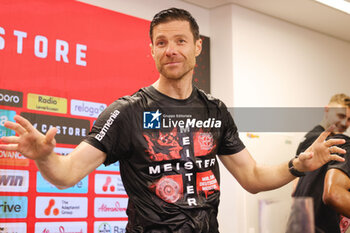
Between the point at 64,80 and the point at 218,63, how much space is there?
168cm

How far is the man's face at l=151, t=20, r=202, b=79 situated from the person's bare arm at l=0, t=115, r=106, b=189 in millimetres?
432

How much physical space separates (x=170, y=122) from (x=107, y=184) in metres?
1.93

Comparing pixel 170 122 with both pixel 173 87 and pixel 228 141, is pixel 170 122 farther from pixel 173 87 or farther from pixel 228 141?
pixel 228 141

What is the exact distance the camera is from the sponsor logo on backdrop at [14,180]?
3.12m

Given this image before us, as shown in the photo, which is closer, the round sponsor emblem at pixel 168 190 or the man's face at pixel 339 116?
the round sponsor emblem at pixel 168 190

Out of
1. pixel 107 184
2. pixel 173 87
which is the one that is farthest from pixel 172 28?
pixel 107 184

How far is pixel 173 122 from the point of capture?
1903mm

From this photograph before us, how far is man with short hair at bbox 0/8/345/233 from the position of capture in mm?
1736

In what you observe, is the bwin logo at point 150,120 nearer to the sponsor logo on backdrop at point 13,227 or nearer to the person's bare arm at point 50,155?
the person's bare arm at point 50,155

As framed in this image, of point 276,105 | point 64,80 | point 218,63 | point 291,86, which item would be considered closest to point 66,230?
point 64,80

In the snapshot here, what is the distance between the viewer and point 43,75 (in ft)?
11.1

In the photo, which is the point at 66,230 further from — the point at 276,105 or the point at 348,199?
the point at 276,105

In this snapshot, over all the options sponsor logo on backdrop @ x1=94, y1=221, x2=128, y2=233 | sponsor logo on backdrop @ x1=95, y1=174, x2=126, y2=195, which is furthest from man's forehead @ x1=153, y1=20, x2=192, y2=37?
sponsor logo on backdrop @ x1=94, y1=221, x2=128, y2=233

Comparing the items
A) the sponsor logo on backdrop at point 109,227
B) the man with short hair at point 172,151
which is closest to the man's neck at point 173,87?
the man with short hair at point 172,151
